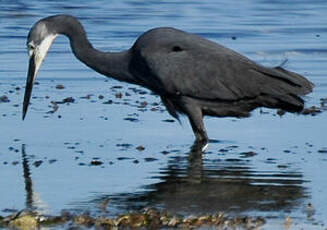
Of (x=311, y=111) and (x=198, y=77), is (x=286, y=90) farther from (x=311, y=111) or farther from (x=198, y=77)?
(x=311, y=111)

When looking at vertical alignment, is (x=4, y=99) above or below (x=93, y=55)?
below

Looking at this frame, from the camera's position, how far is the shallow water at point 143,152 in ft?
25.3

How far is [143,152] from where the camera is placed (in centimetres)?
925

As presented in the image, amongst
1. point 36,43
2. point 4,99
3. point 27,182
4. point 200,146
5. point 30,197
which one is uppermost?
point 36,43

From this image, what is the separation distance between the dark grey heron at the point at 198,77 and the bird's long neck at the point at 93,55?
1cm

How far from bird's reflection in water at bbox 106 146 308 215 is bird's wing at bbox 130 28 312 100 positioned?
738 mm

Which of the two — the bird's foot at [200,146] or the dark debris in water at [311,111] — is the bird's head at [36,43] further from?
the dark debris in water at [311,111]

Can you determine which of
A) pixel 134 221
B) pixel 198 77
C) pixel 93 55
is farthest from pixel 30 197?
pixel 93 55

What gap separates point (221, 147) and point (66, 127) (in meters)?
1.37

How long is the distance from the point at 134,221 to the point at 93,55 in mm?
3362

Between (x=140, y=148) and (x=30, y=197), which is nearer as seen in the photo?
(x=30, y=197)

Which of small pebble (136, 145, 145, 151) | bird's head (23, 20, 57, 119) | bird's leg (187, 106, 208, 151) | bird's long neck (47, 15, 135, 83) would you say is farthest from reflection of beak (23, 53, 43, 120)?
bird's leg (187, 106, 208, 151)

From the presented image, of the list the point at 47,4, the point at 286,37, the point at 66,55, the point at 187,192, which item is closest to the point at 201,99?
the point at 187,192

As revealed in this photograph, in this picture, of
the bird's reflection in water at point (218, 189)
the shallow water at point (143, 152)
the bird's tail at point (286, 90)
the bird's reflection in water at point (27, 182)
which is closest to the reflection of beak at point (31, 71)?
the shallow water at point (143, 152)
